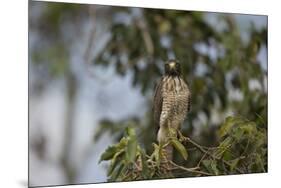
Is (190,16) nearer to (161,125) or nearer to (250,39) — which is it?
(250,39)

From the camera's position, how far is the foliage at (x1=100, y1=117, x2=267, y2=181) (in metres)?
2.45

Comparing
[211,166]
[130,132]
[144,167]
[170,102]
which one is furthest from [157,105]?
[211,166]

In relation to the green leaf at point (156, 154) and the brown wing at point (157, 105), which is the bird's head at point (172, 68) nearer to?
the brown wing at point (157, 105)

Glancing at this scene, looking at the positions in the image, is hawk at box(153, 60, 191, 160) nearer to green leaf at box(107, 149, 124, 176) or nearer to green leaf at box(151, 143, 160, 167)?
green leaf at box(151, 143, 160, 167)

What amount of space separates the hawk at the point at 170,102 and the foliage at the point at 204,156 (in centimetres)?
6

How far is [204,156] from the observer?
102 inches

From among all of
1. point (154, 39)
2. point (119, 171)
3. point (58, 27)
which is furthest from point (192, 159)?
point (58, 27)

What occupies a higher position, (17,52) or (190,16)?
(190,16)

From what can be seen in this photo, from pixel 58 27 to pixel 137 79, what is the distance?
48cm

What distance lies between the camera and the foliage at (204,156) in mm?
2445

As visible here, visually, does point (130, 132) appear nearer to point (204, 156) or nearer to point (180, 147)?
point (180, 147)

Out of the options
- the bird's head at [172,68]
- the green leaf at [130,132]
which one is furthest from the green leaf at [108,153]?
the bird's head at [172,68]
